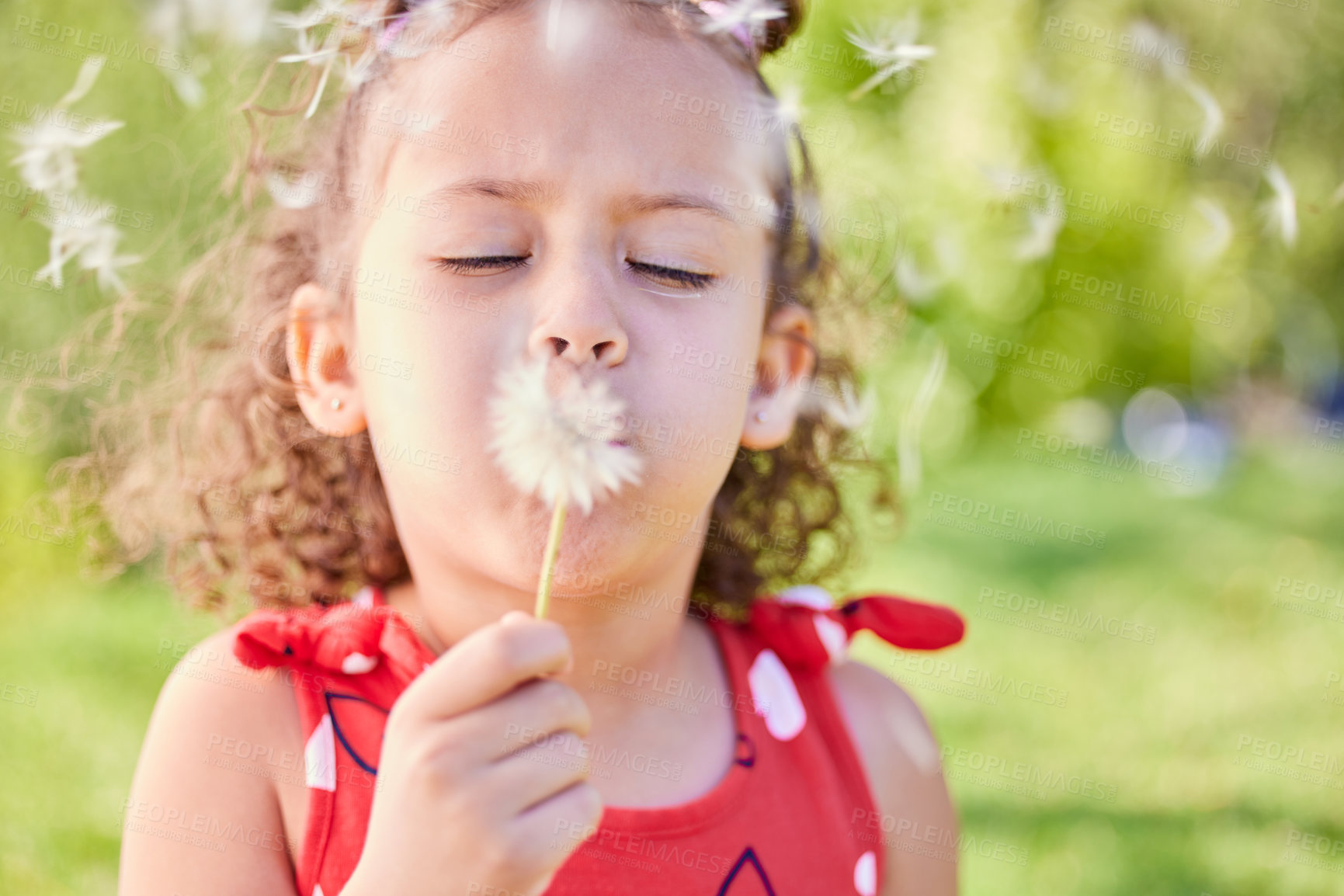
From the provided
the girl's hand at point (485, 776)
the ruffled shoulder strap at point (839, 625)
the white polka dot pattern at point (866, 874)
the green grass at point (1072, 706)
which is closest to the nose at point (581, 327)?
the girl's hand at point (485, 776)

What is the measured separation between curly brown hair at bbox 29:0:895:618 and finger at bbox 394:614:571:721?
0.68 meters

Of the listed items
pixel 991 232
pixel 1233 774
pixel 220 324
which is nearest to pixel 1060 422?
pixel 991 232

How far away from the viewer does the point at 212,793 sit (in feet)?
4.50

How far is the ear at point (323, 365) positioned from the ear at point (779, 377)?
548mm

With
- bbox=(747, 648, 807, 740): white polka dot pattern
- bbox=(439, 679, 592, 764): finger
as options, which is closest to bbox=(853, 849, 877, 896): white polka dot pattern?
bbox=(747, 648, 807, 740): white polka dot pattern

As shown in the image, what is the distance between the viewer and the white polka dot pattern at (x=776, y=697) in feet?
5.49

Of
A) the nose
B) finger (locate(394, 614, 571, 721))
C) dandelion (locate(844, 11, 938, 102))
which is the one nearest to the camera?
finger (locate(394, 614, 571, 721))

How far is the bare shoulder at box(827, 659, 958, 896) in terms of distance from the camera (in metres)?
1.65

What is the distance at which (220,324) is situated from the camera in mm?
2002

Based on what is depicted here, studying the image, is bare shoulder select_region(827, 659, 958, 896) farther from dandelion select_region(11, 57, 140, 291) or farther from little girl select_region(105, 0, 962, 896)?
dandelion select_region(11, 57, 140, 291)

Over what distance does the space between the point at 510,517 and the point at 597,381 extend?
19 cm

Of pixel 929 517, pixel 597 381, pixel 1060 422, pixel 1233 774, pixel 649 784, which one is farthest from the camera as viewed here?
pixel 1060 422

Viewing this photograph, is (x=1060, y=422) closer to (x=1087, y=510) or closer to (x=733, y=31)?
(x=1087, y=510)

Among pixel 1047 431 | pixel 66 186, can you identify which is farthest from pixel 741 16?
pixel 1047 431
